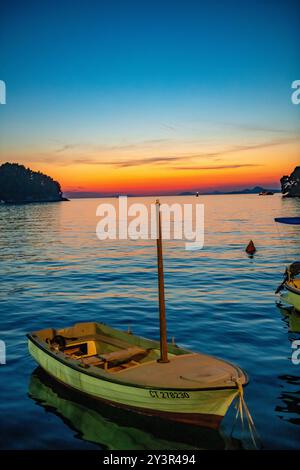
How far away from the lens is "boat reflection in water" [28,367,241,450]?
13.9 metres

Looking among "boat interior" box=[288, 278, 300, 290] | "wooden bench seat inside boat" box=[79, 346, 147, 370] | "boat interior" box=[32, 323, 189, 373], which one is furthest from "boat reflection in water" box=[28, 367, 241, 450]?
"boat interior" box=[288, 278, 300, 290]

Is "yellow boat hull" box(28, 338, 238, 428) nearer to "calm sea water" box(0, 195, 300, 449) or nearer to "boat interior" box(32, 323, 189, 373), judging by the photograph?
"calm sea water" box(0, 195, 300, 449)

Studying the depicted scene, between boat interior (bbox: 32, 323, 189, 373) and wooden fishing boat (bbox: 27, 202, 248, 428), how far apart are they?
0.04 meters

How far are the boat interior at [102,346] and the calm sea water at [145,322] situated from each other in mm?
1565

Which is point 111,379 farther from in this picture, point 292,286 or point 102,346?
point 292,286

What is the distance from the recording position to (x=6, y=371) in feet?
65.8

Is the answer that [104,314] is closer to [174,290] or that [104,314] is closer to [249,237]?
[174,290]

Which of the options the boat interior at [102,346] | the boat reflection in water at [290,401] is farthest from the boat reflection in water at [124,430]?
the boat reflection in water at [290,401]

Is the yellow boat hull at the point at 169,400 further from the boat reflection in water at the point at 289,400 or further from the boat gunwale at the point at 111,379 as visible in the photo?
the boat reflection in water at the point at 289,400

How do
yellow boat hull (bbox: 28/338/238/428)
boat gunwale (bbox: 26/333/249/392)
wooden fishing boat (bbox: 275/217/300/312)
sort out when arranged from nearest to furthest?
→ boat gunwale (bbox: 26/333/249/392) → yellow boat hull (bbox: 28/338/238/428) → wooden fishing boat (bbox: 275/217/300/312)

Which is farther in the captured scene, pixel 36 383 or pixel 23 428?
pixel 36 383

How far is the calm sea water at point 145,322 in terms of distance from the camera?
1447 cm

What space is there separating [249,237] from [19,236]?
43173 mm
